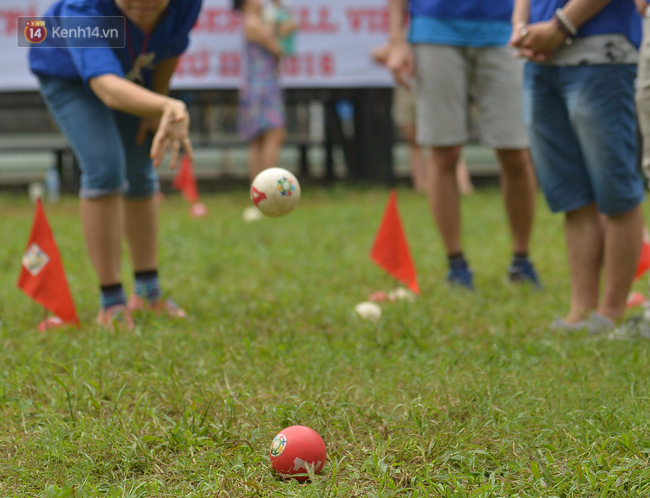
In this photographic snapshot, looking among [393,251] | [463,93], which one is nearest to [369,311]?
[393,251]

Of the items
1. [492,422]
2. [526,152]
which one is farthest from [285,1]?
[492,422]

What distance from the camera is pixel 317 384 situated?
238cm

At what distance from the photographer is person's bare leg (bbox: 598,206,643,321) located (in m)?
2.97

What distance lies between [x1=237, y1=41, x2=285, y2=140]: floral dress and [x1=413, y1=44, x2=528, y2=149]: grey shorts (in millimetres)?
3331

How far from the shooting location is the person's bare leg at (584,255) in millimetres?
3148

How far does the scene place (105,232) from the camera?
10.3 ft

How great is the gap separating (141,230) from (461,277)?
1.56m

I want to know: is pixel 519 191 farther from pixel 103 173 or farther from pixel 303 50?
pixel 303 50

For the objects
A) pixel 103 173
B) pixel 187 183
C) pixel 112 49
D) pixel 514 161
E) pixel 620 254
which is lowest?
pixel 187 183

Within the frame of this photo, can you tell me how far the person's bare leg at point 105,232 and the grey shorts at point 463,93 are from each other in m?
1.56

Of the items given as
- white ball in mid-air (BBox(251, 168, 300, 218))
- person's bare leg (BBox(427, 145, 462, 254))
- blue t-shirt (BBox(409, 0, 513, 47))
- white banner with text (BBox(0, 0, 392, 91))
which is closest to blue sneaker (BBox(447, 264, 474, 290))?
person's bare leg (BBox(427, 145, 462, 254))

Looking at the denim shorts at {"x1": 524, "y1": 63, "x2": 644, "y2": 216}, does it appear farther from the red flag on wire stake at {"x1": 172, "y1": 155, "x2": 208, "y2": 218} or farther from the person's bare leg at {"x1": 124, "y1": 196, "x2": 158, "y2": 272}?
the red flag on wire stake at {"x1": 172, "y1": 155, "x2": 208, "y2": 218}

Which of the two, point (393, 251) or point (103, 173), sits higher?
point (103, 173)

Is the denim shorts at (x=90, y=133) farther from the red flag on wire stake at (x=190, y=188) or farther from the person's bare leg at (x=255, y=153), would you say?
the person's bare leg at (x=255, y=153)
